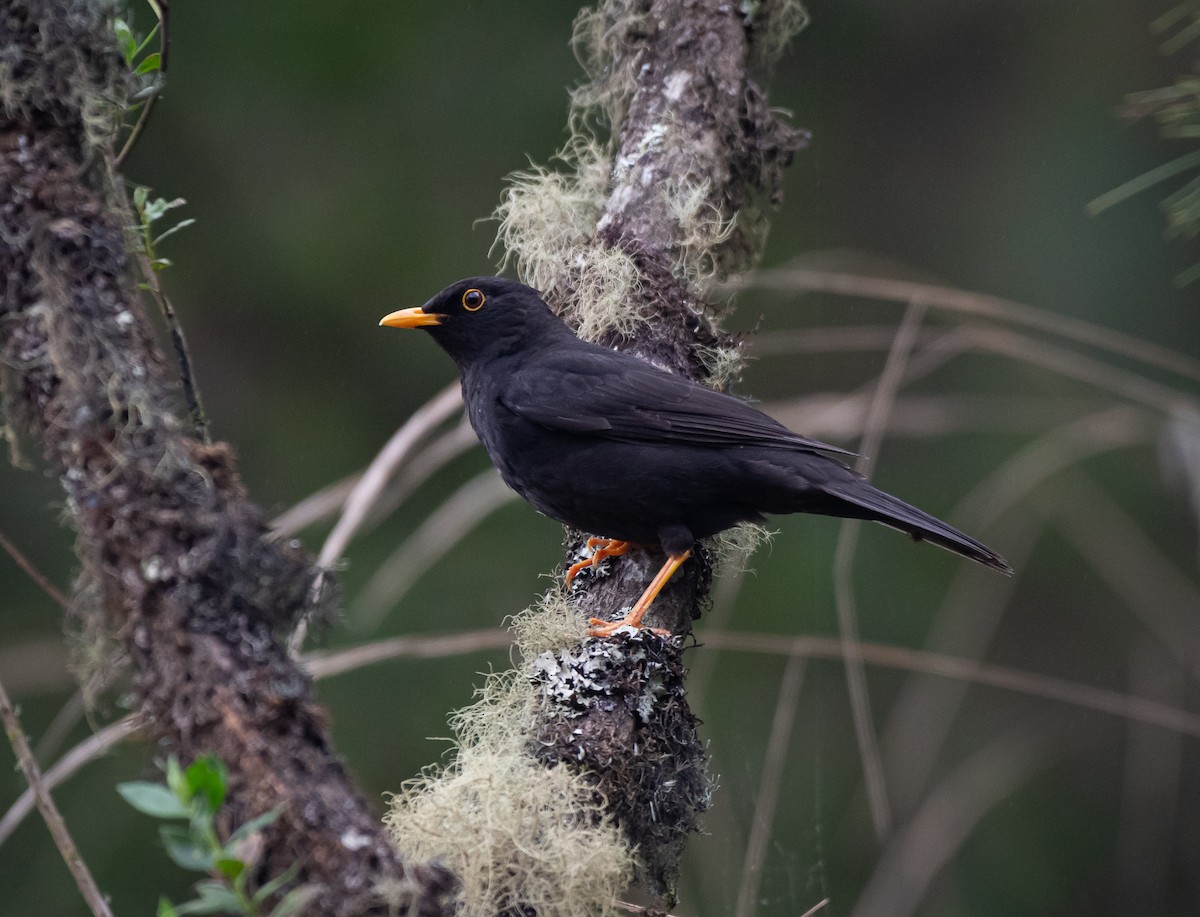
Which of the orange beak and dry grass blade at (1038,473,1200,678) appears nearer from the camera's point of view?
the orange beak

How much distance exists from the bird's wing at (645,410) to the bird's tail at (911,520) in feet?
0.50

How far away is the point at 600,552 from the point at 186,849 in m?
2.47

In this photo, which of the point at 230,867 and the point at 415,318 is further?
the point at 415,318

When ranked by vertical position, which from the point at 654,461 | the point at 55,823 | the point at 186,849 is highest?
the point at 654,461

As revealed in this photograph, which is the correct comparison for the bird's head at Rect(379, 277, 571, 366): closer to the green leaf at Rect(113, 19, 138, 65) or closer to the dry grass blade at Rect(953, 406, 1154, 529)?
the green leaf at Rect(113, 19, 138, 65)

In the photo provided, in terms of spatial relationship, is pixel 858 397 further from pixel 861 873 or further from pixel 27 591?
pixel 27 591

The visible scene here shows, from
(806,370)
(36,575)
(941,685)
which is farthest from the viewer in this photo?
(806,370)

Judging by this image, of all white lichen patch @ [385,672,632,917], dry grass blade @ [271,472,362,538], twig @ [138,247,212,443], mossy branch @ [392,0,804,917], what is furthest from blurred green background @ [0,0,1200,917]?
twig @ [138,247,212,443]

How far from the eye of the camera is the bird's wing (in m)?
3.93

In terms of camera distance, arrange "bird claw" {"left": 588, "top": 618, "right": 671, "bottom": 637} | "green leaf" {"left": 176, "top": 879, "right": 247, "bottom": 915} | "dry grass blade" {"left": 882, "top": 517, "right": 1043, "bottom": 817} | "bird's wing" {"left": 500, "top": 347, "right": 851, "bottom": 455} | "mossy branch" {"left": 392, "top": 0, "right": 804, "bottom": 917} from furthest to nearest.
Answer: "dry grass blade" {"left": 882, "top": 517, "right": 1043, "bottom": 817}, "bird's wing" {"left": 500, "top": 347, "right": 851, "bottom": 455}, "bird claw" {"left": 588, "top": 618, "right": 671, "bottom": 637}, "mossy branch" {"left": 392, "top": 0, "right": 804, "bottom": 917}, "green leaf" {"left": 176, "top": 879, "right": 247, "bottom": 915}

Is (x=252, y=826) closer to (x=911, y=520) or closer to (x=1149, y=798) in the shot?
(x=911, y=520)

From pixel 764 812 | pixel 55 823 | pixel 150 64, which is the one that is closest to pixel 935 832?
pixel 764 812

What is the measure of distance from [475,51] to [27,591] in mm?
4608

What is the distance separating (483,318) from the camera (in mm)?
4395
